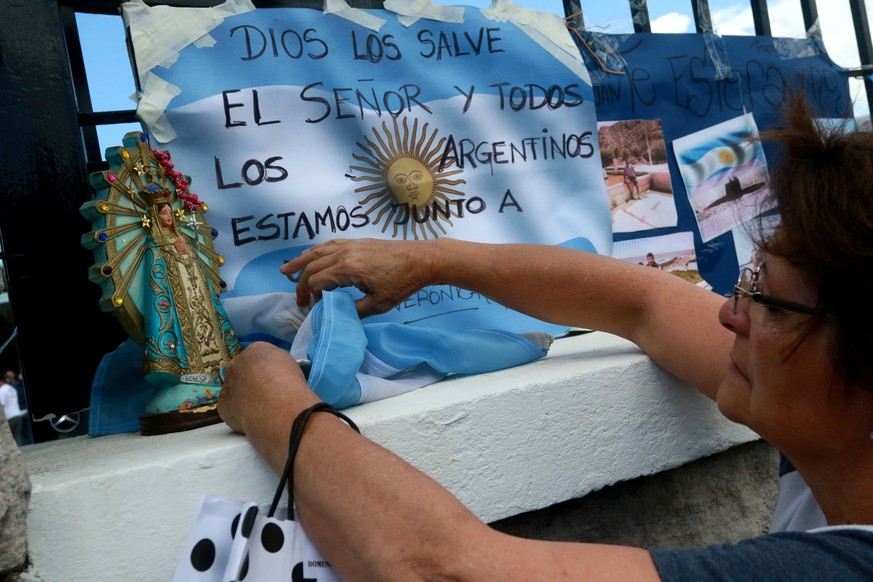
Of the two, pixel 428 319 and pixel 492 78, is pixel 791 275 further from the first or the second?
pixel 492 78

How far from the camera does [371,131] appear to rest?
66.7 inches

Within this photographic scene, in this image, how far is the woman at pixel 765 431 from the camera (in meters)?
0.77

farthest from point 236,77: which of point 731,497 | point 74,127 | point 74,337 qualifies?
point 731,497

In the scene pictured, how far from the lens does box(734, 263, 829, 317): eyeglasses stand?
84 centimetres

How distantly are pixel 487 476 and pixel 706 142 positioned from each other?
146cm

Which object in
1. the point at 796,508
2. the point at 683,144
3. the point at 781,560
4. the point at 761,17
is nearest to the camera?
the point at 781,560

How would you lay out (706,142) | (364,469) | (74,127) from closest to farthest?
(364,469) → (74,127) → (706,142)

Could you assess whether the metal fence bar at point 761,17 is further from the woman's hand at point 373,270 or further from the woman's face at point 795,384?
the woman's face at point 795,384

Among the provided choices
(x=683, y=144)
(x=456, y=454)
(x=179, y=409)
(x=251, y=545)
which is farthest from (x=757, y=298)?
(x=683, y=144)

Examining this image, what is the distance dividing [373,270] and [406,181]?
38cm

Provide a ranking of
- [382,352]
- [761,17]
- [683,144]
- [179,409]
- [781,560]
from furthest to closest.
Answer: [761,17]
[683,144]
[382,352]
[179,409]
[781,560]

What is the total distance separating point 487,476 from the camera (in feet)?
3.88

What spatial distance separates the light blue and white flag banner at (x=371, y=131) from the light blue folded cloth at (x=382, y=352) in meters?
0.24

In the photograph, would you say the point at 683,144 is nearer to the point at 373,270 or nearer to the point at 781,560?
the point at 373,270
